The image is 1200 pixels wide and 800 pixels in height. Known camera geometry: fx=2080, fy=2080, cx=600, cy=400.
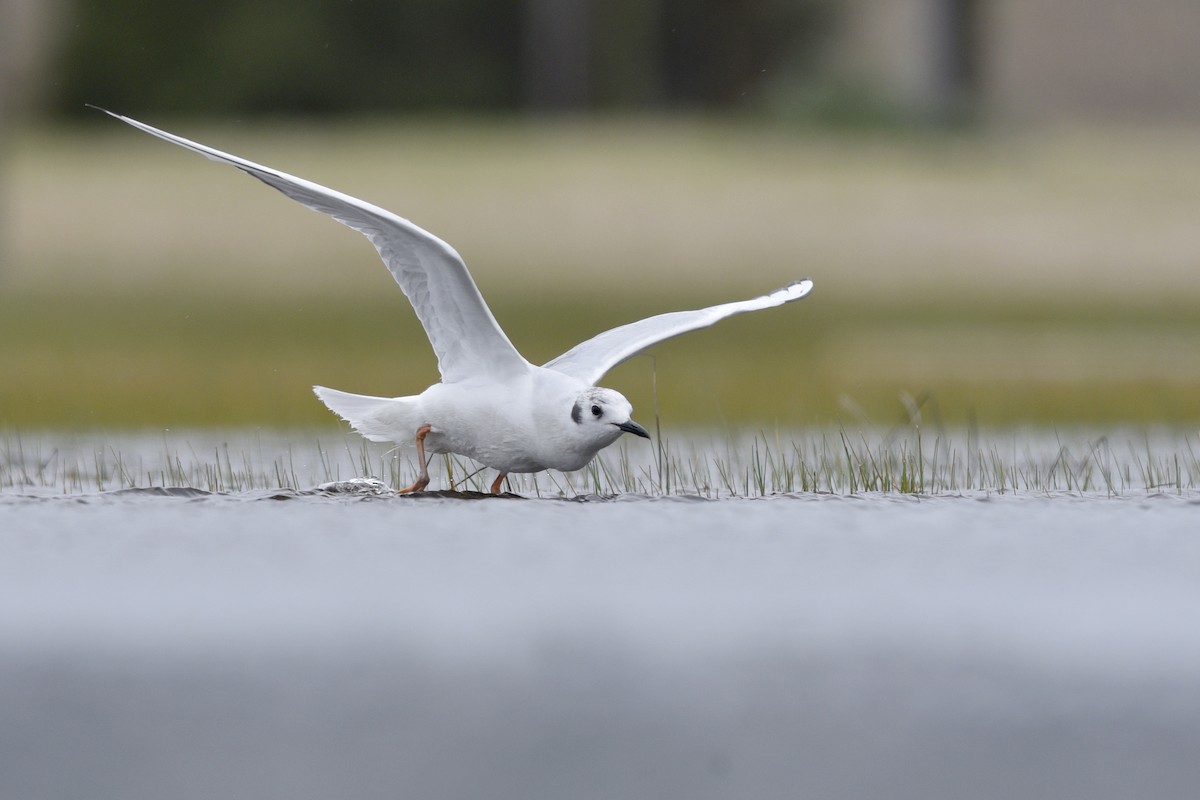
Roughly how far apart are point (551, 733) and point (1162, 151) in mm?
31676

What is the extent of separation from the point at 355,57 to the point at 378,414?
4009 centimetres

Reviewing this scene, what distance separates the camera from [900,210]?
92.3 feet

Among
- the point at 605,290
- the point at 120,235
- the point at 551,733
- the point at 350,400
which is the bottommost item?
the point at 551,733

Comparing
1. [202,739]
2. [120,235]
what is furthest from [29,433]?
[120,235]

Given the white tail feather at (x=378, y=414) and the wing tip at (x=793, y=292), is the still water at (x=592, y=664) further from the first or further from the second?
the wing tip at (x=793, y=292)

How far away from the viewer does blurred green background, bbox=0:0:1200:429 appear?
50.7ft

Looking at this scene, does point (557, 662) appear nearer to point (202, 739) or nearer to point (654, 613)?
point (654, 613)

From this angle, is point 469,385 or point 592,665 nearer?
point 592,665

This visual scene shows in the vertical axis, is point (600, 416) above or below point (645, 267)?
below

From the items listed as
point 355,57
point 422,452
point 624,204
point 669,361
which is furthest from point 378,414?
point 355,57

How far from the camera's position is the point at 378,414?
6887 millimetres

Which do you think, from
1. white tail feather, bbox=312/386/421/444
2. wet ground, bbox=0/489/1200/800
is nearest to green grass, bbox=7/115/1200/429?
white tail feather, bbox=312/386/421/444

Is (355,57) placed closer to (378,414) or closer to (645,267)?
(645,267)

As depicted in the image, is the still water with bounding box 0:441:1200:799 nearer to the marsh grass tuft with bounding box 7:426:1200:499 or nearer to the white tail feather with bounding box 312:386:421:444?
the white tail feather with bounding box 312:386:421:444
